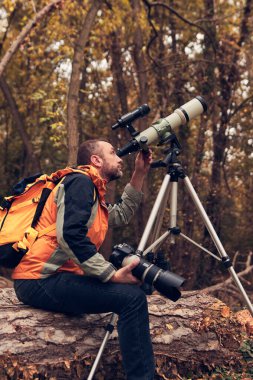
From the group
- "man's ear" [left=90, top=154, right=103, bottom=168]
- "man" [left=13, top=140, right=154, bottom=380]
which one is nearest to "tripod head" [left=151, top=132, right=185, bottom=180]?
"man's ear" [left=90, top=154, right=103, bottom=168]

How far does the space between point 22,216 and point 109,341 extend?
109cm

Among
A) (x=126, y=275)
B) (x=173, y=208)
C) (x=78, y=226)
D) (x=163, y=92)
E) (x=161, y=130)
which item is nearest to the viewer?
(x=78, y=226)

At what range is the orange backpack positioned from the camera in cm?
344

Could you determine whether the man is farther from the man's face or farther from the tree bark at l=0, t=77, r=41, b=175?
the tree bark at l=0, t=77, r=41, b=175

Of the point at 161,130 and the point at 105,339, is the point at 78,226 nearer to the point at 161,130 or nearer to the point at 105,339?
the point at 105,339

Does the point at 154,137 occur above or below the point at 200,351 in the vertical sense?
above

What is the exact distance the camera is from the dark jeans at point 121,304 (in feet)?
11.0

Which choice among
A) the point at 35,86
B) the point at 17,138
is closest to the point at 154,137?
the point at 35,86

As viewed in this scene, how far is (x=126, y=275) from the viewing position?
3.33 meters

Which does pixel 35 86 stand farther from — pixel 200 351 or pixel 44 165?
pixel 200 351

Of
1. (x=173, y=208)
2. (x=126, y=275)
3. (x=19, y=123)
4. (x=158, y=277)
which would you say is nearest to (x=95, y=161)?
(x=173, y=208)

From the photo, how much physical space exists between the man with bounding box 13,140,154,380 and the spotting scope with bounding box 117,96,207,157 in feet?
1.33

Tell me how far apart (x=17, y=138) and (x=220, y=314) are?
8.04m

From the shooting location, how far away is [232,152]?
32.6 feet
